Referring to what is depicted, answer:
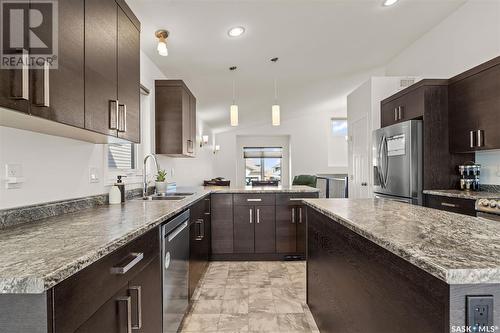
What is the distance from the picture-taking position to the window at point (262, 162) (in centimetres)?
938

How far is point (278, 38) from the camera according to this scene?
3148mm

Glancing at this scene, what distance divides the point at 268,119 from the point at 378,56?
13.2 feet

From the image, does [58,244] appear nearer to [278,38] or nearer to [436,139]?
[278,38]

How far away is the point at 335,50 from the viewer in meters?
3.83

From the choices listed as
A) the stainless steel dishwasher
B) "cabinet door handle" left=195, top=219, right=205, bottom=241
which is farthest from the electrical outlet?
"cabinet door handle" left=195, top=219, right=205, bottom=241

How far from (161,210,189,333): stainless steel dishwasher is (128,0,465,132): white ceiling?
1.71m

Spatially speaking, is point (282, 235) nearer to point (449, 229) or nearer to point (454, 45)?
point (449, 229)

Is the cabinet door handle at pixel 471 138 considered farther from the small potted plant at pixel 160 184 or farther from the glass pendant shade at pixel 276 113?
the small potted plant at pixel 160 184

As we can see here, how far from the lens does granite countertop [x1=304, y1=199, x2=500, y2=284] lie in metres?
0.65

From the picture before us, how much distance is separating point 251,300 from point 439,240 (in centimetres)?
191

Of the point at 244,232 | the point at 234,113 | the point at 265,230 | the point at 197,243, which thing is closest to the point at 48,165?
the point at 197,243

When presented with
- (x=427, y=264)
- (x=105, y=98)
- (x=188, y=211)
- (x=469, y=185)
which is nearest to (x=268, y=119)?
(x=469, y=185)

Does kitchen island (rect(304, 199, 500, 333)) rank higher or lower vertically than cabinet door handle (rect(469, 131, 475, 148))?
lower

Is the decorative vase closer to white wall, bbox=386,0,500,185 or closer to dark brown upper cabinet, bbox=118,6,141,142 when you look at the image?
dark brown upper cabinet, bbox=118,6,141,142
